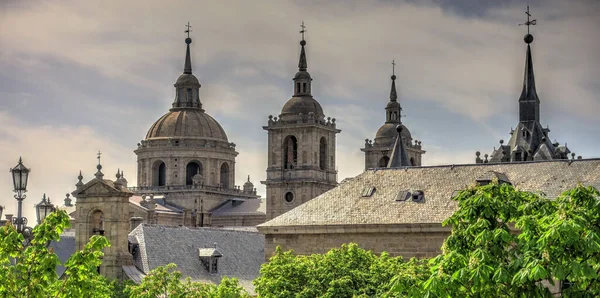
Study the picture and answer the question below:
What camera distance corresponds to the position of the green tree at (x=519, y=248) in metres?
24.5

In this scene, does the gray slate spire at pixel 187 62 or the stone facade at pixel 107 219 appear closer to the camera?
the stone facade at pixel 107 219

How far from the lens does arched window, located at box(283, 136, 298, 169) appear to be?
130625 millimetres

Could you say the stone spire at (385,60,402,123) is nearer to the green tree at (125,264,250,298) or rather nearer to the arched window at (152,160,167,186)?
the arched window at (152,160,167,186)

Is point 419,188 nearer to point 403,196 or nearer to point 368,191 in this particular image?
point 403,196

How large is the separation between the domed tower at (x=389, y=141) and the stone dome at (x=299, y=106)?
30.9 feet

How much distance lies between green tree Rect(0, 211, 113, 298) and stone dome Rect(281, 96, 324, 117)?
99068 millimetres

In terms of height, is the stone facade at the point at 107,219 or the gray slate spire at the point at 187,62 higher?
the gray slate spire at the point at 187,62

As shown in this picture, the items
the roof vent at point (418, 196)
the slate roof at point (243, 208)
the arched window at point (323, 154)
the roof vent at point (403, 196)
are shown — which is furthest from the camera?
the slate roof at point (243, 208)

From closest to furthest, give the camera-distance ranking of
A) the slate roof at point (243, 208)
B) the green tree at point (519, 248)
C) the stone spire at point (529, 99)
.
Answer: the green tree at point (519, 248)
the stone spire at point (529, 99)
the slate roof at point (243, 208)

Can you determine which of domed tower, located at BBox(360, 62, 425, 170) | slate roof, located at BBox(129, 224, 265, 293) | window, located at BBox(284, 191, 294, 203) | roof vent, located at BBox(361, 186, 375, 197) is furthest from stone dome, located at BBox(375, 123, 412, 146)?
roof vent, located at BBox(361, 186, 375, 197)

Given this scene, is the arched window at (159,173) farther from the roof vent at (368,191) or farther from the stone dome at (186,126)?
the roof vent at (368,191)

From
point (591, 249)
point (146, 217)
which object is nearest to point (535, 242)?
point (591, 249)

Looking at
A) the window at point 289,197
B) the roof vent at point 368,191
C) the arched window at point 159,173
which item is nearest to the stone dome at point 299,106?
the window at point 289,197

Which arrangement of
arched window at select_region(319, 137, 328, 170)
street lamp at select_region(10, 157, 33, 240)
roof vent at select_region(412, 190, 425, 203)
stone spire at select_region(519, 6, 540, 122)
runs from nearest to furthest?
street lamp at select_region(10, 157, 33, 240), roof vent at select_region(412, 190, 425, 203), stone spire at select_region(519, 6, 540, 122), arched window at select_region(319, 137, 328, 170)
